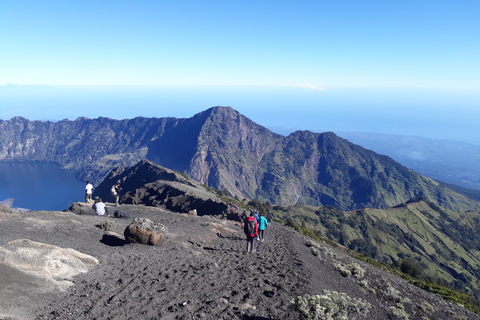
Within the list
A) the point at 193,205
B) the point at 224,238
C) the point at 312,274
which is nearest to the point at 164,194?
the point at 193,205

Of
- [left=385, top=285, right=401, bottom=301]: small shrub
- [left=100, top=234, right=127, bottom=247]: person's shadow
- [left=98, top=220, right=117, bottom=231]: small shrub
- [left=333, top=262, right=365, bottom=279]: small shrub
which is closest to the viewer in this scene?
[left=385, top=285, right=401, bottom=301]: small shrub

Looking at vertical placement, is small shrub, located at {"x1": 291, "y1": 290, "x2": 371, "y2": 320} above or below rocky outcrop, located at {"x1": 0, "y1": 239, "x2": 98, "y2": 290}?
below

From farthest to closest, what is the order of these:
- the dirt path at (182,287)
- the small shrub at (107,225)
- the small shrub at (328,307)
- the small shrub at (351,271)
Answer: the small shrub at (107,225) → the small shrub at (351,271) → the small shrub at (328,307) → the dirt path at (182,287)

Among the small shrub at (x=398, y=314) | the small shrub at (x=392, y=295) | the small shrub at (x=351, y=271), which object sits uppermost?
the small shrub at (x=398, y=314)

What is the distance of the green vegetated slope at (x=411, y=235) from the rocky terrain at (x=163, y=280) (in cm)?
9964

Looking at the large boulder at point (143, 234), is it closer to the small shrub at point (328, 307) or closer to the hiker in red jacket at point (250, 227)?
the hiker in red jacket at point (250, 227)

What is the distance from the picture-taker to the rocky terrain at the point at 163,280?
34.6 ft

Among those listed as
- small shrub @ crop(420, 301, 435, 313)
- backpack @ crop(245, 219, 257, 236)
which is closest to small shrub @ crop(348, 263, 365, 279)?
small shrub @ crop(420, 301, 435, 313)

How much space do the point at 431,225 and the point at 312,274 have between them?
18814 centimetres

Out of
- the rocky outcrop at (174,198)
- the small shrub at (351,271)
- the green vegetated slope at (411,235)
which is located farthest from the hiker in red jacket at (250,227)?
the green vegetated slope at (411,235)

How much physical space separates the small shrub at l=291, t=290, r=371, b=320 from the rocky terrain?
0.31 feet

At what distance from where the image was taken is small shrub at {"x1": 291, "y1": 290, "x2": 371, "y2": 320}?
36.2 feet

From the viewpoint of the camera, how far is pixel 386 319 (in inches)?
519

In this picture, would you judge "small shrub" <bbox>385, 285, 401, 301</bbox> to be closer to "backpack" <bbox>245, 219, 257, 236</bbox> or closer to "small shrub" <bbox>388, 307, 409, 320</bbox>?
"small shrub" <bbox>388, 307, 409, 320</bbox>
